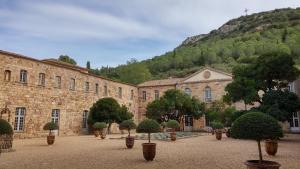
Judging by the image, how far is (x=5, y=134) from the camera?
1085 cm

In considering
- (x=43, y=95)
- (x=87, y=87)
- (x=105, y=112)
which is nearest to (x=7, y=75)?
(x=43, y=95)

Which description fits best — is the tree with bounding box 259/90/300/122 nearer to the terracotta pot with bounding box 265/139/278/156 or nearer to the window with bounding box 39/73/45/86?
the terracotta pot with bounding box 265/139/278/156

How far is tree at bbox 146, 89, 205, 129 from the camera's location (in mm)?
25266

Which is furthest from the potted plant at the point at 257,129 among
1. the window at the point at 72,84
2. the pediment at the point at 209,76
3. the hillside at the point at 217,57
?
the hillside at the point at 217,57

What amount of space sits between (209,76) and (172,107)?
8.78 metres

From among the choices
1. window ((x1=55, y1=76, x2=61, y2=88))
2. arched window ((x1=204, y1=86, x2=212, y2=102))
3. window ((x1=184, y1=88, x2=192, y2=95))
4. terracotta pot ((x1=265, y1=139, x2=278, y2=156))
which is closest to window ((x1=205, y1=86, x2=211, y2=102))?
arched window ((x1=204, y1=86, x2=212, y2=102))

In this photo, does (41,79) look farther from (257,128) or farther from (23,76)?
(257,128)

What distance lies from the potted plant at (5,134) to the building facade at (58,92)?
7.35 metres

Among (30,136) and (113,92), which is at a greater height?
(113,92)

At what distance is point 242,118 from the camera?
5902 mm

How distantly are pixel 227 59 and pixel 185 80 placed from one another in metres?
30.9

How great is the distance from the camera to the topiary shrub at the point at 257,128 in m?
5.51

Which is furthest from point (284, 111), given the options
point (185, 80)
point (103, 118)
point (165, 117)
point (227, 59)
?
point (227, 59)

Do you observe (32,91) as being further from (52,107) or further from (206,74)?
(206,74)
